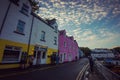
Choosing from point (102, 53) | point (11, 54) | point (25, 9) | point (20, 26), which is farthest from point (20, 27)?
point (102, 53)

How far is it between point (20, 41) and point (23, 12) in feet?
13.8

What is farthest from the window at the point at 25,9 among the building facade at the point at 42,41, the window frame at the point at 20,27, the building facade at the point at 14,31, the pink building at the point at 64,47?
the pink building at the point at 64,47

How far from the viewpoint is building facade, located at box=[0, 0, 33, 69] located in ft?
36.2

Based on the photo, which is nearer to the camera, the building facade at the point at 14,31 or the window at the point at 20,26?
the building facade at the point at 14,31

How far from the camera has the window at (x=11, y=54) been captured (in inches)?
451

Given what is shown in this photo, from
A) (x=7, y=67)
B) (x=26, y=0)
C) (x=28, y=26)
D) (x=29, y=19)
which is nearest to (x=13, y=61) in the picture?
(x=7, y=67)

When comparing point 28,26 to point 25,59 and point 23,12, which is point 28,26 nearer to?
point 23,12

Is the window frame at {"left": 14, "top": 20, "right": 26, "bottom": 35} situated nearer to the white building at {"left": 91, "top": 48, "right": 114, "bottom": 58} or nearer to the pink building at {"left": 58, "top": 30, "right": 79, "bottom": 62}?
the pink building at {"left": 58, "top": 30, "right": 79, "bottom": 62}

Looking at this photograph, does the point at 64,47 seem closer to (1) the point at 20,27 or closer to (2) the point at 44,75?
(1) the point at 20,27

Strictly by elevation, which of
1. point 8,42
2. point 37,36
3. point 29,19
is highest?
point 29,19

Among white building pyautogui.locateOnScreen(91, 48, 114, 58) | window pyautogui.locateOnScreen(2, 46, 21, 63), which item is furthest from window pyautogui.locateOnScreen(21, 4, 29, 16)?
white building pyautogui.locateOnScreen(91, 48, 114, 58)

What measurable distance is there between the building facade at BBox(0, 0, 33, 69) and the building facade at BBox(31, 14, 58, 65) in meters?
1.73

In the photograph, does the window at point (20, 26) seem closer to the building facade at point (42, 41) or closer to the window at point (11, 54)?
the building facade at point (42, 41)

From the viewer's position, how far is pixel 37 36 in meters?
17.2
